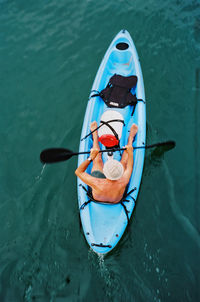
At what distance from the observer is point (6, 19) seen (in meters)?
7.08

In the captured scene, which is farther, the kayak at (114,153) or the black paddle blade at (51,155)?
the black paddle blade at (51,155)

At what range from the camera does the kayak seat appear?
182 inches

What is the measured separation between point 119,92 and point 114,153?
149 centimetres

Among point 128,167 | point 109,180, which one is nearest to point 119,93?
point 128,167

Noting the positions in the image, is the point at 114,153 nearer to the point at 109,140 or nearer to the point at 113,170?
the point at 109,140

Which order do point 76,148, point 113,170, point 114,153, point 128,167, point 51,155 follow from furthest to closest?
point 76,148, point 114,153, point 51,155, point 128,167, point 113,170

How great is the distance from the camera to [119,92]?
4.73m

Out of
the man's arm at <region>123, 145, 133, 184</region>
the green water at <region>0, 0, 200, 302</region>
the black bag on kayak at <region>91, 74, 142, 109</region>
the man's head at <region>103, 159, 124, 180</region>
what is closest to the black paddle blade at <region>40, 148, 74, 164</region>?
the green water at <region>0, 0, 200, 302</region>

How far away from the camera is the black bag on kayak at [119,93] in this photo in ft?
15.2

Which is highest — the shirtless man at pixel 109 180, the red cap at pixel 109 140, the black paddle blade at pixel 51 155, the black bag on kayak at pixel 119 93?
the black bag on kayak at pixel 119 93

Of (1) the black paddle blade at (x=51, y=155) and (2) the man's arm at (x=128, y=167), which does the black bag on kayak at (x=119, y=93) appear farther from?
(1) the black paddle blade at (x=51, y=155)

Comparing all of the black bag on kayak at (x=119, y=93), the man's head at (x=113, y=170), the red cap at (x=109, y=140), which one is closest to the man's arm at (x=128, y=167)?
the red cap at (x=109, y=140)

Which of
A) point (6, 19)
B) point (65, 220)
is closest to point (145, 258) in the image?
point (65, 220)

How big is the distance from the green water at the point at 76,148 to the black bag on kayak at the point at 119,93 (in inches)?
25.7
